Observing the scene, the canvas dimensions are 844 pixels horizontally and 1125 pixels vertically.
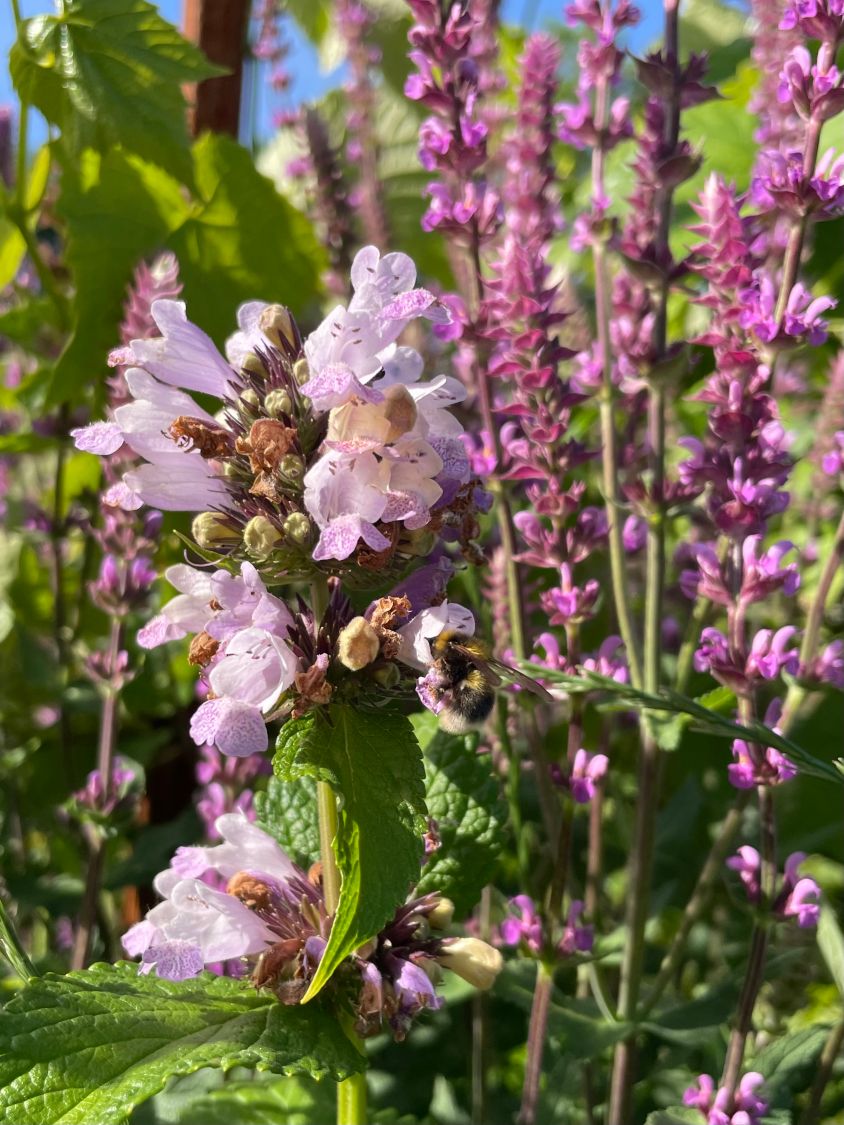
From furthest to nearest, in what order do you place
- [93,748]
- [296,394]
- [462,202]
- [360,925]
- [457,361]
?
[93,748], [457,361], [462,202], [296,394], [360,925]

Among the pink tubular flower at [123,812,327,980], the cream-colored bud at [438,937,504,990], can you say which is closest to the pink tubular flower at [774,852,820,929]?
the cream-colored bud at [438,937,504,990]

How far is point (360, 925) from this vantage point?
0.51 metres

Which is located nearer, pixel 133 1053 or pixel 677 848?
pixel 133 1053

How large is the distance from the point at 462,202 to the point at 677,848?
0.87m

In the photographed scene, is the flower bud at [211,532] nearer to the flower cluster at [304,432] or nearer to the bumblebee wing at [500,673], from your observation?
the flower cluster at [304,432]

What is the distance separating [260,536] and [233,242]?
0.94 meters

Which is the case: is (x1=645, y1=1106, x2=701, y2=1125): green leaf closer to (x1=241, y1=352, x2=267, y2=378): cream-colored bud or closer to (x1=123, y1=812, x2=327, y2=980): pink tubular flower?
(x1=123, y1=812, x2=327, y2=980): pink tubular flower

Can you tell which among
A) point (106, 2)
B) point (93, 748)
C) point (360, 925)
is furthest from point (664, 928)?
point (106, 2)

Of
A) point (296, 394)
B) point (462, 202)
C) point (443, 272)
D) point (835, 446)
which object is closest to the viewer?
point (296, 394)

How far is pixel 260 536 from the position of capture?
57cm

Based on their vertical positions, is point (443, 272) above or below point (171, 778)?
above

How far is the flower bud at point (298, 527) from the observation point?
57cm

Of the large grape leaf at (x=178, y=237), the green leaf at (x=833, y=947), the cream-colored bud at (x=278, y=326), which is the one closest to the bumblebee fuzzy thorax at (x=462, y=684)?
the cream-colored bud at (x=278, y=326)

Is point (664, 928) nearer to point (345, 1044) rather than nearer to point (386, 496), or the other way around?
point (345, 1044)
